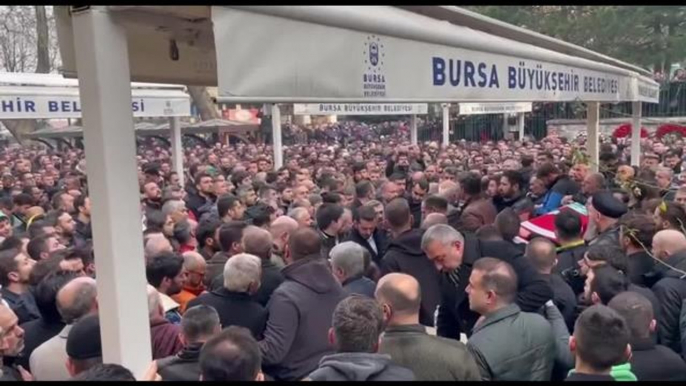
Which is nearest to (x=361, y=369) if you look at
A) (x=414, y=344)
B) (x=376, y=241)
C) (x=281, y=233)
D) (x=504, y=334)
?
(x=414, y=344)

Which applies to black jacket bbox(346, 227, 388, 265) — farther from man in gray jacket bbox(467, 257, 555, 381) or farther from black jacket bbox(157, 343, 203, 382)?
black jacket bbox(157, 343, 203, 382)

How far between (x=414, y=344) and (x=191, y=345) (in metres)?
1.00

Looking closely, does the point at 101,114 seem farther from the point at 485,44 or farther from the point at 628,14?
the point at 628,14

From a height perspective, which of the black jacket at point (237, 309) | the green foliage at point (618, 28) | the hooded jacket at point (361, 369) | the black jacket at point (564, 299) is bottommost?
the black jacket at point (564, 299)

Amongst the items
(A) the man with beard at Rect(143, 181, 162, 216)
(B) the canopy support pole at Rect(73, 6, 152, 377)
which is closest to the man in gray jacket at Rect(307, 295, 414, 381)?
(B) the canopy support pole at Rect(73, 6, 152, 377)

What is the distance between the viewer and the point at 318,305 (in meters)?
4.02

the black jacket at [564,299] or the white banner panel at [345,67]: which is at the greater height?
the white banner panel at [345,67]

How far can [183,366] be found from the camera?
10.3 feet

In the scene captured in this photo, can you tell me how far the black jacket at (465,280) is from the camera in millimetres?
4469

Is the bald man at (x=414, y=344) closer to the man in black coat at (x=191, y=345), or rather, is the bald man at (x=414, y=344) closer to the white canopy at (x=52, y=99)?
the man in black coat at (x=191, y=345)

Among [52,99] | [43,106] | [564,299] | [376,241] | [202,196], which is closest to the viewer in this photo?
[564,299]

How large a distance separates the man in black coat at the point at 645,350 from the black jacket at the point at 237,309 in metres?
1.89

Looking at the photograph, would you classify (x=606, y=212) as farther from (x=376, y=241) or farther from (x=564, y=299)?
(x=376, y=241)

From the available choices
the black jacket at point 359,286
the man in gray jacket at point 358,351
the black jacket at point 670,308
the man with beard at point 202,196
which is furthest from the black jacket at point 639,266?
the man with beard at point 202,196
